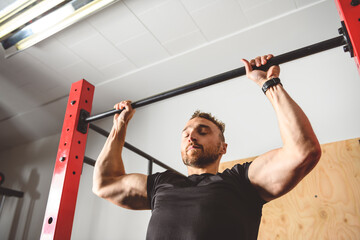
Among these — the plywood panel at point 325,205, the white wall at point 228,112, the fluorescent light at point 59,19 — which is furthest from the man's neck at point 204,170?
the fluorescent light at point 59,19

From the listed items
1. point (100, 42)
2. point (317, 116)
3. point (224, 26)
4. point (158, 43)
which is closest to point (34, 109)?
point (100, 42)

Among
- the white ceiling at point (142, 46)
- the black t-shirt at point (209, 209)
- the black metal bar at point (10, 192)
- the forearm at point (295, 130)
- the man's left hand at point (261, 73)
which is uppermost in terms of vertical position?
the white ceiling at point (142, 46)

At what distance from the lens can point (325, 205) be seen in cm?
224

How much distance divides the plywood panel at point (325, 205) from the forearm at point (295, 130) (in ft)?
4.87

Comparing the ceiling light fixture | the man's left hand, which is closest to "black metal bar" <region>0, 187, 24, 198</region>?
the ceiling light fixture

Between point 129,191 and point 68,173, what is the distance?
0.31 metres

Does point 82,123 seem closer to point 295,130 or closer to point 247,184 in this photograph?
point 247,184

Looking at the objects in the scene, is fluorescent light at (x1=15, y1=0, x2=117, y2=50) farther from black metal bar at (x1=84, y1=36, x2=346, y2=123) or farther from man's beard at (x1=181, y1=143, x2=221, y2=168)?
man's beard at (x1=181, y1=143, x2=221, y2=168)

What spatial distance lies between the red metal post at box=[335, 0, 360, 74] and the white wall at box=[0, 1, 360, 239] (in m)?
1.78

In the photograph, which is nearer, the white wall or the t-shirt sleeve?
the t-shirt sleeve

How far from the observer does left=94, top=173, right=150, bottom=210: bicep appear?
145cm

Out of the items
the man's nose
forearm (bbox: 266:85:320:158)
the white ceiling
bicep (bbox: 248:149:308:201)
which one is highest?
the white ceiling

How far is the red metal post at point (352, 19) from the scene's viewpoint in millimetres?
950

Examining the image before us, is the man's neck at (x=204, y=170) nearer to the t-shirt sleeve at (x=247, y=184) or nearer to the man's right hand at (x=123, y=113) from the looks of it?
the t-shirt sleeve at (x=247, y=184)
